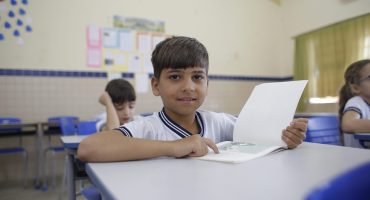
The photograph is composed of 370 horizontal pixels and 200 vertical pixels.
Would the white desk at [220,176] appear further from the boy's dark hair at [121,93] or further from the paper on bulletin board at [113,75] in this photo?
the paper on bulletin board at [113,75]

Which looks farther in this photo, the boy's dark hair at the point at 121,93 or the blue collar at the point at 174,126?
the boy's dark hair at the point at 121,93

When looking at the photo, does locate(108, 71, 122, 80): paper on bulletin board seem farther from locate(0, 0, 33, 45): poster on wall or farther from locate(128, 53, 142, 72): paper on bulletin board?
locate(0, 0, 33, 45): poster on wall

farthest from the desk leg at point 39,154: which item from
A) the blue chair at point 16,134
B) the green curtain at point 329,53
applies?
the green curtain at point 329,53

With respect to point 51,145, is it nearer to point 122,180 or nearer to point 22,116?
point 22,116

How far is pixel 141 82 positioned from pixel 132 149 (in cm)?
371

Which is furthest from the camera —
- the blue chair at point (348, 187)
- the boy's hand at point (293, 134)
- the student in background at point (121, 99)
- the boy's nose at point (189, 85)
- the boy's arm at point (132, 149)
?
the student in background at point (121, 99)

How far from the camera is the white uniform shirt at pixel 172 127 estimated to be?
0.95 metres

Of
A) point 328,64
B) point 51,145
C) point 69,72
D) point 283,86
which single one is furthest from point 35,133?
point 328,64

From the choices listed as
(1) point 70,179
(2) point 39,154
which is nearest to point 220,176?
(1) point 70,179

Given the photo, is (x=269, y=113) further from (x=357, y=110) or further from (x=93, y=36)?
(x=93, y=36)

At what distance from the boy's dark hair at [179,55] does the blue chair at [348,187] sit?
785mm

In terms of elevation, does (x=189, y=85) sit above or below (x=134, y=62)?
below

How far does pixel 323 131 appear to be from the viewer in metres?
1.62

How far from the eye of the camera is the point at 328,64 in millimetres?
4379
